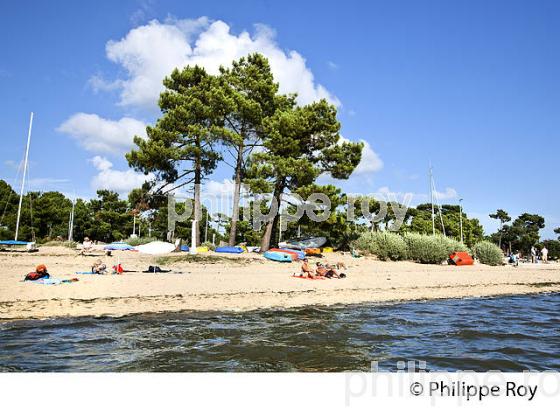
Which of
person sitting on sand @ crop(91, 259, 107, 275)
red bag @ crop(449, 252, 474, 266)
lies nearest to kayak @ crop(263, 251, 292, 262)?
person sitting on sand @ crop(91, 259, 107, 275)

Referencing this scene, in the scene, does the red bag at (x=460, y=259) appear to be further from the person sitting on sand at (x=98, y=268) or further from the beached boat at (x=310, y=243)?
the person sitting on sand at (x=98, y=268)

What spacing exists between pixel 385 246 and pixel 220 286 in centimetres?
1562

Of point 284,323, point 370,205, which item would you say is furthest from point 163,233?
point 284,323

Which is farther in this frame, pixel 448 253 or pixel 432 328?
pixel 448 253

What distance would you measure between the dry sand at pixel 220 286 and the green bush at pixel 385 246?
8.82ft

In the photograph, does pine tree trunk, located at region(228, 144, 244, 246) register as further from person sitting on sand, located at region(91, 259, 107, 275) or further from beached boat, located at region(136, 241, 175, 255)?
person sitting on sand, located at region(91, 259, 107, 275)

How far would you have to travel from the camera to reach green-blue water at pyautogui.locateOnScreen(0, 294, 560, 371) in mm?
6312

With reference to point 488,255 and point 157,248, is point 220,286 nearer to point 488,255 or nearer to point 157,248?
point 157,248

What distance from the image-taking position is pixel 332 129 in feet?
94.3

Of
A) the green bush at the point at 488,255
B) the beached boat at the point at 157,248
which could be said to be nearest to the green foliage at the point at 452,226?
the green bush at the point at 488,255

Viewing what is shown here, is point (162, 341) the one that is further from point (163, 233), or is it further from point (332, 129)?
point (163, 233)

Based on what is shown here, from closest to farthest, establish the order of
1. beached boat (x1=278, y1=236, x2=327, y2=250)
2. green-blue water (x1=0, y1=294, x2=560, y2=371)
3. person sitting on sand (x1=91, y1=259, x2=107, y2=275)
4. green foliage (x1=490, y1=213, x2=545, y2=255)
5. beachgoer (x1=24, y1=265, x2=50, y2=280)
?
green-blue water (x1=0, y1=294, x2=560, y2=371) < beachgoer (x1=24, y1=265, x2=50, y2=280) < person sitting on sand (x1=91, y1=259, x2=107, y2=275) < beached boat (x1=278, y1=236, x2=327, y2=250) < green foliage (x1=490, y1=213, x2=545, y2=255)

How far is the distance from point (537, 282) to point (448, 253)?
7.68 m

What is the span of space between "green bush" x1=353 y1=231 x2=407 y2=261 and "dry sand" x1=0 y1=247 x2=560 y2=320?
2.69 metres
